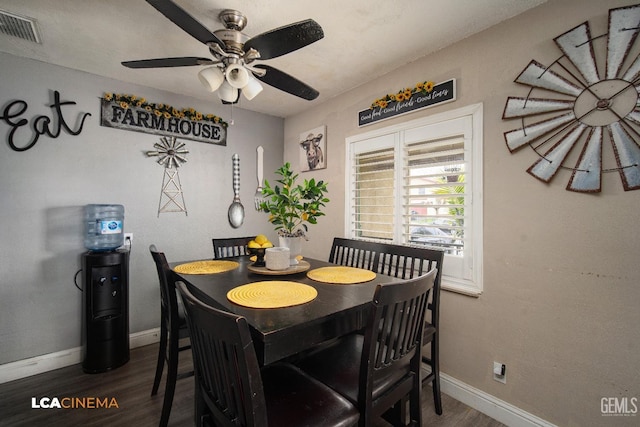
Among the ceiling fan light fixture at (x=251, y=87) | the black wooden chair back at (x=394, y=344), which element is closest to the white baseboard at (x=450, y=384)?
the black wooden chair back at (x=394, y=344)

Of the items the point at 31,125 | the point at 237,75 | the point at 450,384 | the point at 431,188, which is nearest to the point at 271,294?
the point at 237,75

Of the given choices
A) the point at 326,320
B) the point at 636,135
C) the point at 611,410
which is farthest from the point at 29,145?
the point at 611,410

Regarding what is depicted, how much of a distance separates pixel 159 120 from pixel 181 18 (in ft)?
5.90

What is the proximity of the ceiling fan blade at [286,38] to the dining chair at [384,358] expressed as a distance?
1.17 m

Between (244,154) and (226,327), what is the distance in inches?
111

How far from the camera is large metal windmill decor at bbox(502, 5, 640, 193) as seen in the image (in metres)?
1.32

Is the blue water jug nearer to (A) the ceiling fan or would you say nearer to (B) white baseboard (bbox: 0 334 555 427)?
(B) white baseboard (bbox: 0 334 555 427)

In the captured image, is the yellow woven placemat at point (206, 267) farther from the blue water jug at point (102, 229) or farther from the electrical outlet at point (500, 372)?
the electrical outlet at point (500, 372)

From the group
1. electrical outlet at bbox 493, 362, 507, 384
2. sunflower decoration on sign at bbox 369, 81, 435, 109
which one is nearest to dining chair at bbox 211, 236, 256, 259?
sunflower decoration on sign at bbox 369, 81, 435, 109

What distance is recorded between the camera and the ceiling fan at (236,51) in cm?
133

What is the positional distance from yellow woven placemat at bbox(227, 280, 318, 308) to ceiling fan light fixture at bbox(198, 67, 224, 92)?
1.15 m

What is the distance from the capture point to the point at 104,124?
2.50m

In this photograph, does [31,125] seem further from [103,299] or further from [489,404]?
[489,404]

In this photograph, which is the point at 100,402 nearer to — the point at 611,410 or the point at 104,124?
the point at 104,124
